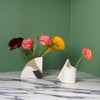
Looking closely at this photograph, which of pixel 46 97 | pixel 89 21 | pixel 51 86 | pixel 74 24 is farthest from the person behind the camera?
pixel 74 24

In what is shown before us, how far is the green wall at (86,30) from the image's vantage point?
55.1 inches

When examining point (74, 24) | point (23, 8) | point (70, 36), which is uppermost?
point (23, 8)

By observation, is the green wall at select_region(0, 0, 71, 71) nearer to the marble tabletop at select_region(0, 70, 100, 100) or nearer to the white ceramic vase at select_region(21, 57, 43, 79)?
the white ceramic vase at select_region(21, 57, 43, 79)

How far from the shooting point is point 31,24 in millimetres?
1614

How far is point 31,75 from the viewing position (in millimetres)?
1317

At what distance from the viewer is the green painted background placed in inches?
57.6

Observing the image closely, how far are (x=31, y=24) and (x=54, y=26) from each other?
0.23 m

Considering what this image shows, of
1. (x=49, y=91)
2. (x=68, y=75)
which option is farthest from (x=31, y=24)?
(x=49, y=91)

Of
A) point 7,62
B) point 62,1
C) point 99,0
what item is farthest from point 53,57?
point 99,0

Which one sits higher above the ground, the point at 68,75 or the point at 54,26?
the point at 54,26

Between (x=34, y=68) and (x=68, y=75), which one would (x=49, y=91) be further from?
(x=34, y=68)

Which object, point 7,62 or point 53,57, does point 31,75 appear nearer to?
point 7,62

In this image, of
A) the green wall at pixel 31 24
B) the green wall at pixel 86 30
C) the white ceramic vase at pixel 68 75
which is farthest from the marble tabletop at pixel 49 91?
the green wall at pixel 31 24

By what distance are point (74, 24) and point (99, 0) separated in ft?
1.30
